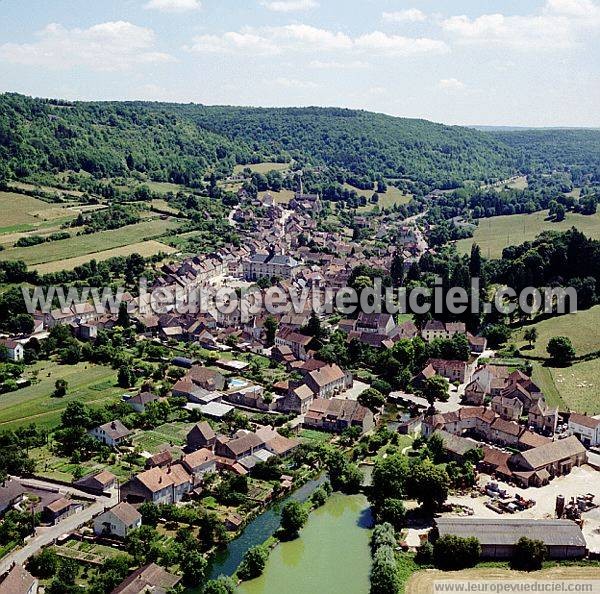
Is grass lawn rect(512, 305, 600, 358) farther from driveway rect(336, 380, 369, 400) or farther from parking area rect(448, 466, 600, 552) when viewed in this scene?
parking area rect(448, 466, 600, 552)

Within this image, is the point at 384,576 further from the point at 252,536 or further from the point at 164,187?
the point at 164,187

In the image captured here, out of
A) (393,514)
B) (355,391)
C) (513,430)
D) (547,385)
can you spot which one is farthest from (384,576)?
(547,385)

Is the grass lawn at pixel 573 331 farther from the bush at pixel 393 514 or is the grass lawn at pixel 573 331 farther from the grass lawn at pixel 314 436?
the bush at pixel 393 514

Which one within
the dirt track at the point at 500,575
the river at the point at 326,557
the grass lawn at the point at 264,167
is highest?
the grass lawn at the point at 264,167

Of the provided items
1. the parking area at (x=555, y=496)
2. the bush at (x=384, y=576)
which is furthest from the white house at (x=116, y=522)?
the parking area at (x=555, y=496)

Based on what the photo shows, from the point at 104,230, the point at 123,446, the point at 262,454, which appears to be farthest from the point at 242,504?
the point at 104,230

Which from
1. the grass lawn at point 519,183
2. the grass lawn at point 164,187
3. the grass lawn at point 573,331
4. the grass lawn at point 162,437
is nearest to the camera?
the grass lawn at point 162,437
